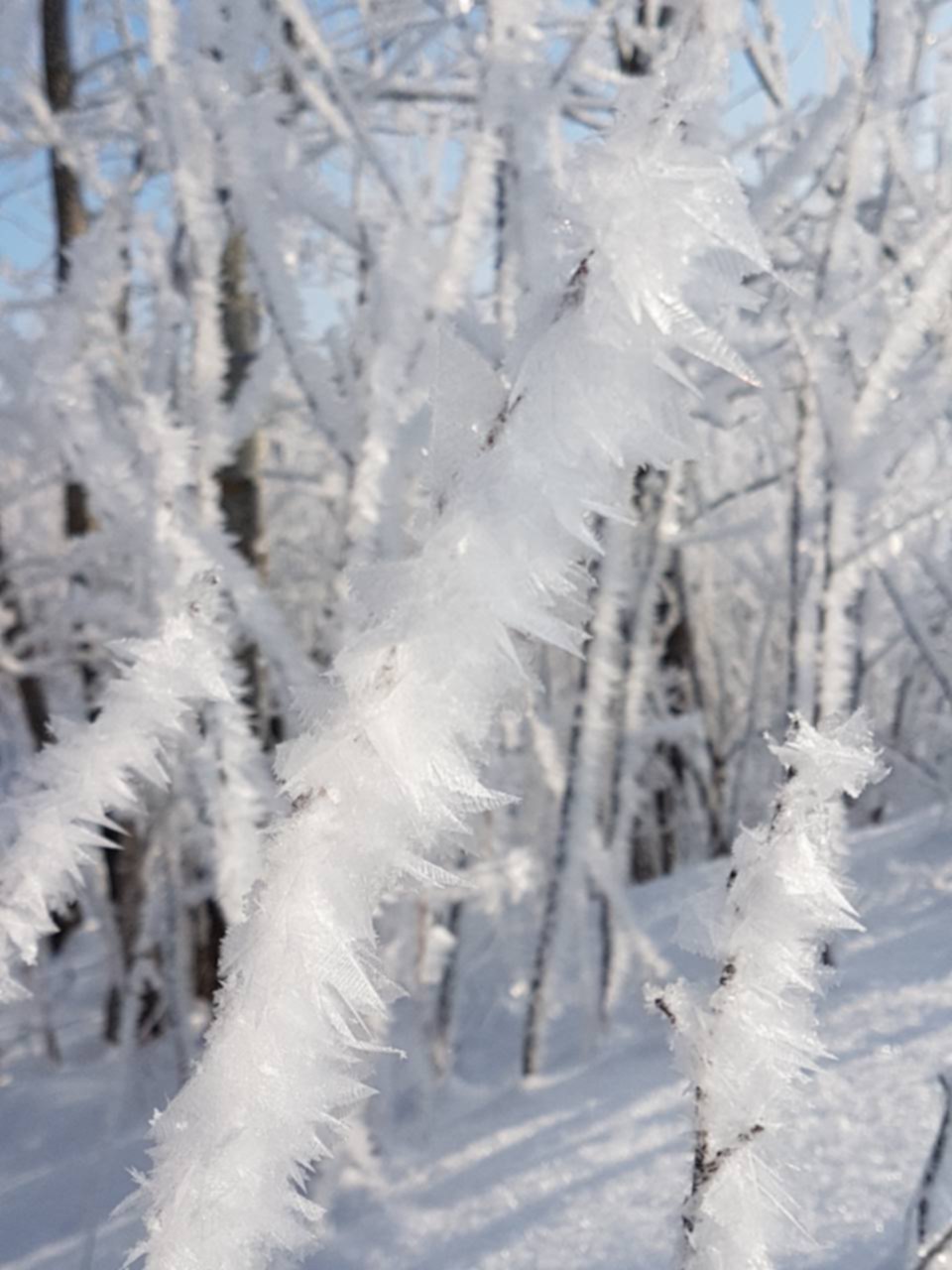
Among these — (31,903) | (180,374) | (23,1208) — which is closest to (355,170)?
(180,374)

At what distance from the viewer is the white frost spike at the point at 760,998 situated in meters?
0.57

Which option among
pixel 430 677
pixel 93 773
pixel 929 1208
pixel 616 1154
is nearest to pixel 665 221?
pixel 430 677

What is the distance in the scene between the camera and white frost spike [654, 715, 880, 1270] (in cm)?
57

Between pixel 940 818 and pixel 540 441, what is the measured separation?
2.37 m

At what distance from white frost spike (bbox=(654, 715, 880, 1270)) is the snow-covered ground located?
0.11 feet

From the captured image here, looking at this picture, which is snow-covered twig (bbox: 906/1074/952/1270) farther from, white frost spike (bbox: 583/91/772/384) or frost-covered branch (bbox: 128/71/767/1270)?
white frost spike (bbox: 583/91/772/384)

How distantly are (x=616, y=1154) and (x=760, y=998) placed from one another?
105 centimetres

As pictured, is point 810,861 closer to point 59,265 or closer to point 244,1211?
point 244,1211

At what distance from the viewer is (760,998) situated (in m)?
0.59

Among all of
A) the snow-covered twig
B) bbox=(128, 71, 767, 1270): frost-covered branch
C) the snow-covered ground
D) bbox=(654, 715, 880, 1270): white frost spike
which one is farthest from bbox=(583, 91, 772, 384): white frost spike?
the snow-covered twig

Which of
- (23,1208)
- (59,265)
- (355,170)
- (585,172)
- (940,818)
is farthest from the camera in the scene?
(59,265)

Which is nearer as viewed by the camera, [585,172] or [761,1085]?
[585,172]

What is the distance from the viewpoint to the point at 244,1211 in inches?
20.7

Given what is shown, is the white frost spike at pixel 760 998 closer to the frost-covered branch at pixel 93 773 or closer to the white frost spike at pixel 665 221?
the white frost spike at pixel 665 221
